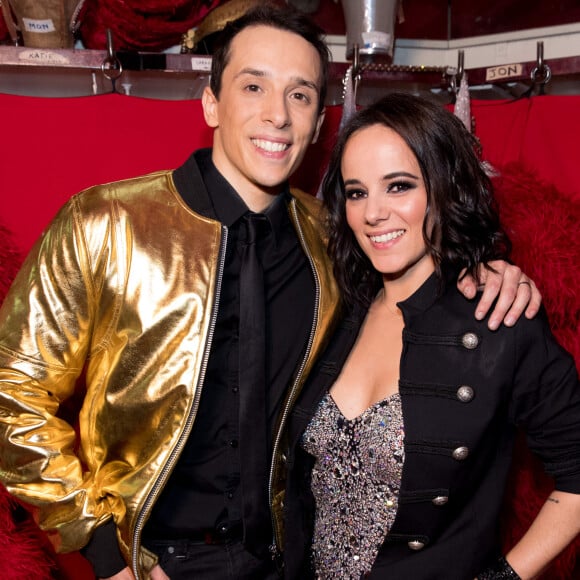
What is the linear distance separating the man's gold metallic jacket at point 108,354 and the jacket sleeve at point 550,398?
22.1 inches

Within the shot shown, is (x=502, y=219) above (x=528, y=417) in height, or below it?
above

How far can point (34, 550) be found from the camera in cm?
183

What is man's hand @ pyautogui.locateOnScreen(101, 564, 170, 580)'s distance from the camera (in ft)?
5.33

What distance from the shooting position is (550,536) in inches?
59.4

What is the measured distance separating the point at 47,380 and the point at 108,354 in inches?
5.7

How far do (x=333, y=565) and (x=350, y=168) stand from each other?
95cm

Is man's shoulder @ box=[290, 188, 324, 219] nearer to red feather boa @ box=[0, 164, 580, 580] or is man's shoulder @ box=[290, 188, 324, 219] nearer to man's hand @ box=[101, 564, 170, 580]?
red feather boa @ box=[0, 164, 580, 580]

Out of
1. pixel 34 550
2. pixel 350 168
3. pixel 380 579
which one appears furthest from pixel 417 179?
pixel 34 550

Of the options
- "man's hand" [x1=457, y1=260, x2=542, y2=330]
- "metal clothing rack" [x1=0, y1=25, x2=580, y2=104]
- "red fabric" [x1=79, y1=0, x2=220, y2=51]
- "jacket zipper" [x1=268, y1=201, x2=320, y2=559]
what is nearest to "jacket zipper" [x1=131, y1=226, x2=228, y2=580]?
"jacket zipper" [x1=268, y1=201, x2=320, y2=559]

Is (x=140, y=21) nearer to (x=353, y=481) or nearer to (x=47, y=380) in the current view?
(x=47, y=380)

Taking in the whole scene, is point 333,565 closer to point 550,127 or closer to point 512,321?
point 512,321

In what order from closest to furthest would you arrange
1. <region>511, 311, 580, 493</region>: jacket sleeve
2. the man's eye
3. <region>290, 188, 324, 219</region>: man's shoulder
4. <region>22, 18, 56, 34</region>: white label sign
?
<region>511, 311, 580, 493</region>: jacket sleeve, the man's eye, <region>290, 188, 324, 219</region>: man's shoulder, <region>22, 18, 56, 34</region>: white label sign

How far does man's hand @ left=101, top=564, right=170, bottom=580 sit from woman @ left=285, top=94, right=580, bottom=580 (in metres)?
0.31

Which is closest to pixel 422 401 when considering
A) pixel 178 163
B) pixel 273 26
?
pixel 273 26
